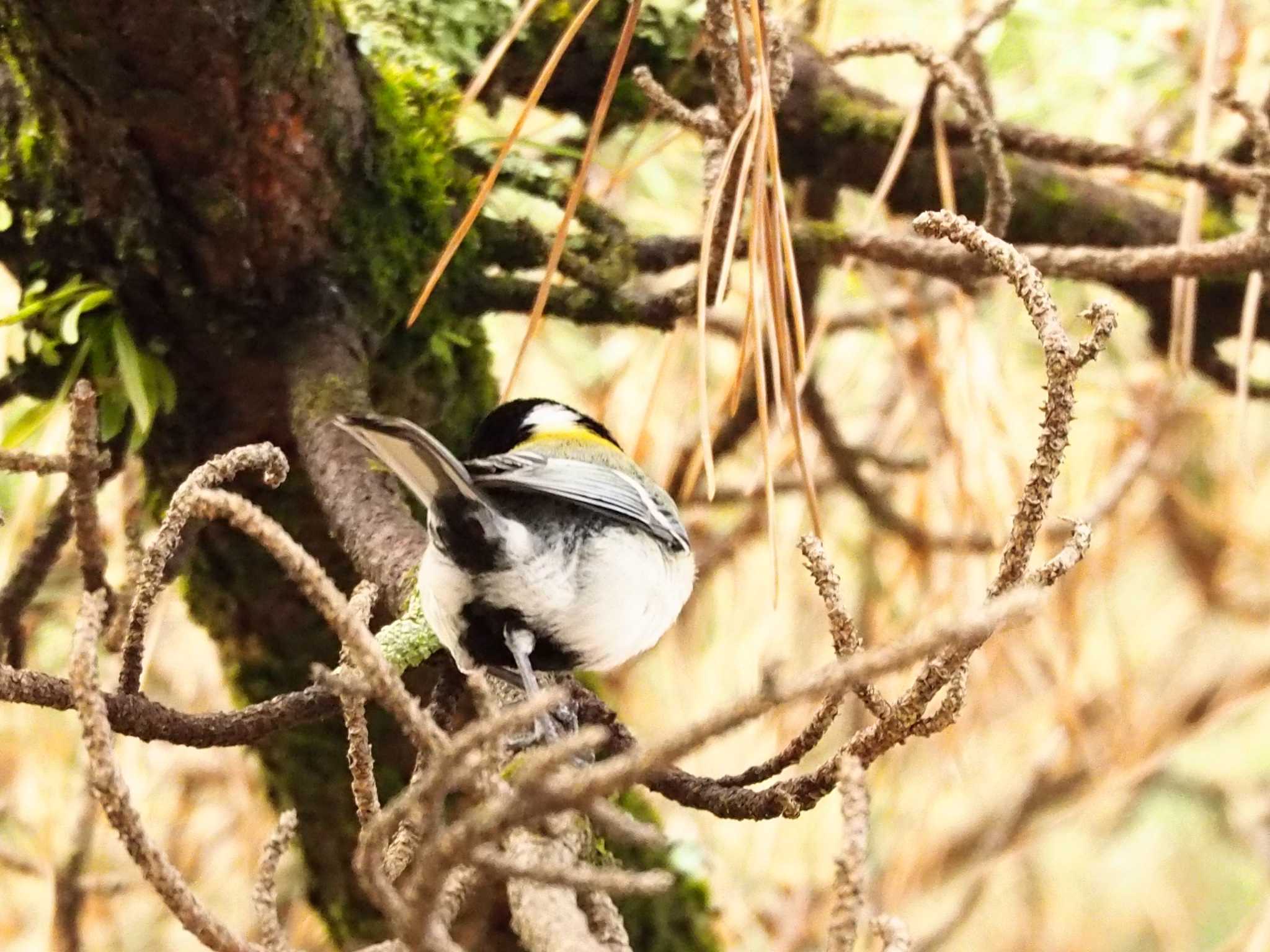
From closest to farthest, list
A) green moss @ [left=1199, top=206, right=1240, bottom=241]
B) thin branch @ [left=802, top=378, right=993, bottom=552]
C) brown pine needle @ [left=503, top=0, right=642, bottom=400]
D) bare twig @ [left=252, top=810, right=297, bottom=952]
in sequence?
1. bare twig @ [left=252, top=810, right=297, bottom=952]
2. brown pine needle @ [left=503, top=0, right=642, bottom=400]
3. green moss @ [left=1199, top=206, right=1240, bottom=241]
4. thin branch @ [left=802, top=378, right=993, bottom=552]

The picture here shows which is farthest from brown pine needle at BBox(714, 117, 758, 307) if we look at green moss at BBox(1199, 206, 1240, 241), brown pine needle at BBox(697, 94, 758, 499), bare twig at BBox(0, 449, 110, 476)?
green moss at BBox(1199, 206, 1240, 241)

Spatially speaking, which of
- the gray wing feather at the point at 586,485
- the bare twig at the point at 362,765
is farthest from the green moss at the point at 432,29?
the bare twig at the point at 362,765

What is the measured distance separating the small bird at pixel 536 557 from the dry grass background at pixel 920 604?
26.4 inches

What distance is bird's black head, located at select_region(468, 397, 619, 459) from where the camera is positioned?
1.14 m

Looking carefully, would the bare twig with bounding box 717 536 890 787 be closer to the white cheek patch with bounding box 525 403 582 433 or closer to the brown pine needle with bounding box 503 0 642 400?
the brown pine needle with bounding box 503 0 642 400

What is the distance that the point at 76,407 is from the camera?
2.39ft

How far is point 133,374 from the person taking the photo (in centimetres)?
106

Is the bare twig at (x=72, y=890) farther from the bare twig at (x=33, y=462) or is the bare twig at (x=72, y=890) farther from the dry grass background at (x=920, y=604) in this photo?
the bare twig at (x=33, y=462)

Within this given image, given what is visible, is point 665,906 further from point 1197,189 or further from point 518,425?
point 1197,189

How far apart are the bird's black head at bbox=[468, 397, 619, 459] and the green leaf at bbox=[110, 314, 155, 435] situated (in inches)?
11.4

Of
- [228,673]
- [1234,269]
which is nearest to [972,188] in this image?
[1234,269]

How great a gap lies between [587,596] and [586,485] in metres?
0.09

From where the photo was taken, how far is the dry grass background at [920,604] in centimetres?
185

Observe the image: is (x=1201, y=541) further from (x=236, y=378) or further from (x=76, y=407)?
(x=76, y=407)
